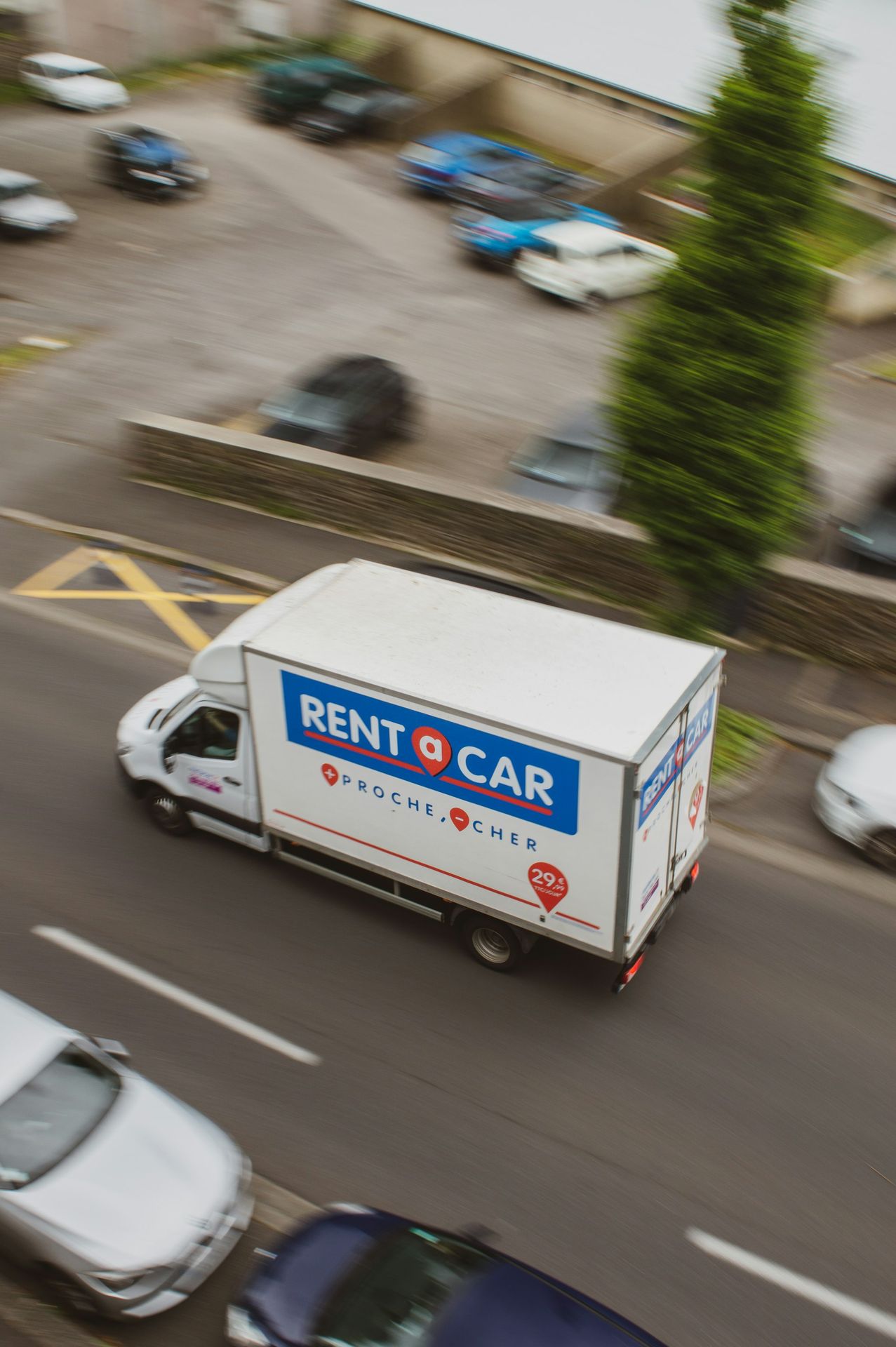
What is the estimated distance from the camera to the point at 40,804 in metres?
12.7

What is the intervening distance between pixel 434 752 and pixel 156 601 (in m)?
7.71

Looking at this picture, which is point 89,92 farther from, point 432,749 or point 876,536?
point 432,749

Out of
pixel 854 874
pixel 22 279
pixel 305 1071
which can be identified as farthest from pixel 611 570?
pixel 22 279

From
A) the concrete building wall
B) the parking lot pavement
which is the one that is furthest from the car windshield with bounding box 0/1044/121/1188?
the concrete building wall

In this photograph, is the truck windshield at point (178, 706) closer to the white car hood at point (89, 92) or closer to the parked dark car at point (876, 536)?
the parked dark car at point (876, 536)

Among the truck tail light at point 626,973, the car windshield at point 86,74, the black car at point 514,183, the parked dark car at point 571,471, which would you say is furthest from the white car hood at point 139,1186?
the car windshield at point 86,74

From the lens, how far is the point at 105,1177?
8.13 meters

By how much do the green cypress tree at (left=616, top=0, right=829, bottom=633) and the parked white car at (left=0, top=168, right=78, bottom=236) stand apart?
70.1ft

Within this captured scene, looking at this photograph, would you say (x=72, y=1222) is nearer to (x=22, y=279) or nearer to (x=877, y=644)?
(x=877, y=644)

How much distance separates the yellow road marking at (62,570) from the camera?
54.1ft

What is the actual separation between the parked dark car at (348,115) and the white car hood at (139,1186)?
34.6m

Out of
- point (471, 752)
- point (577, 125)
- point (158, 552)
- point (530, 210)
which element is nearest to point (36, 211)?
point (530, 210)

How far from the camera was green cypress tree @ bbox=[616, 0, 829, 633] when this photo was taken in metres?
11.2

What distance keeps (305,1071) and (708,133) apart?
9.21 m
